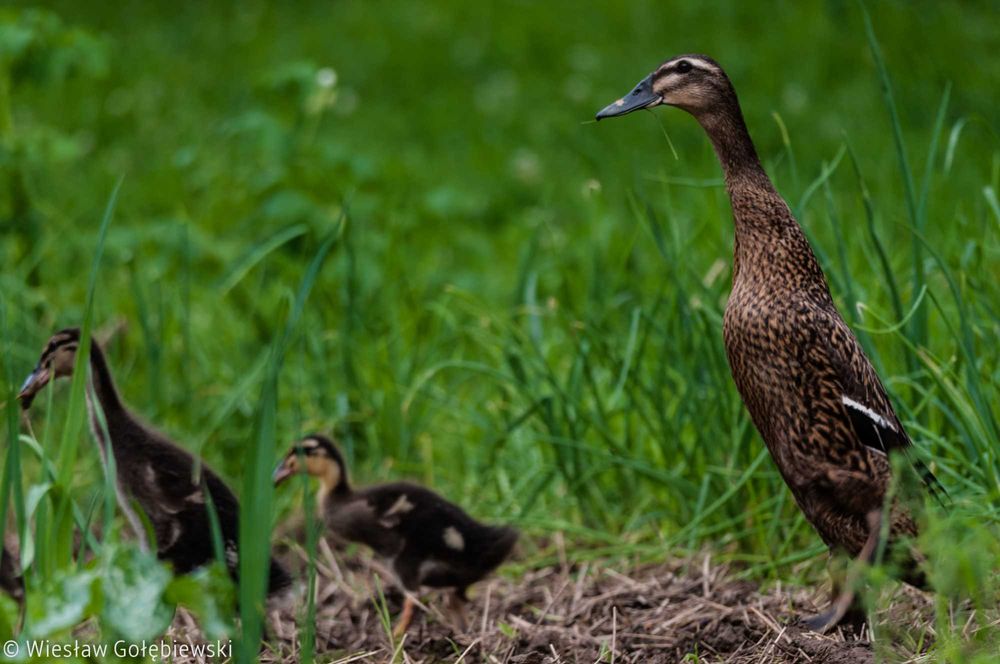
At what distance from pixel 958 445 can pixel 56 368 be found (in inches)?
112

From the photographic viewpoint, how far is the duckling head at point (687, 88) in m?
3.46

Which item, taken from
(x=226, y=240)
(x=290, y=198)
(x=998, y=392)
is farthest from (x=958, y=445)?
(x=226, y=240)

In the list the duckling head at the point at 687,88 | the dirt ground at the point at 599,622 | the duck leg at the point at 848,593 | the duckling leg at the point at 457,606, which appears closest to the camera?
the duck leg at the point at 848,593

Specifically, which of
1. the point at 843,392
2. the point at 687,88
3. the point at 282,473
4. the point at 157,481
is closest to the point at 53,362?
the point at 157,481

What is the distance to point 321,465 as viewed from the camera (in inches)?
187

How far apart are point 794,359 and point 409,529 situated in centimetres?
162

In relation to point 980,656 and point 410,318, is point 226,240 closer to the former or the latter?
point 410,318

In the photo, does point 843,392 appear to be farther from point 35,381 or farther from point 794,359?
point 35,381

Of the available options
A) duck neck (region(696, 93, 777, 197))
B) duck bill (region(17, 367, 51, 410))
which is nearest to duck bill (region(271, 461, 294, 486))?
duck bill (region(17, 367, 51, 410))

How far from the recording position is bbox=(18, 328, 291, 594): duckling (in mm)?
4168

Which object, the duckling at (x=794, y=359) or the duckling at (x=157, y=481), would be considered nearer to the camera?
the duckling at (x=794, y=359)

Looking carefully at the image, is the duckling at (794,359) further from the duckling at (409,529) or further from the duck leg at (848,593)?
the duckling at (409,529)

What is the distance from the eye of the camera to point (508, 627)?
4152 millimetres

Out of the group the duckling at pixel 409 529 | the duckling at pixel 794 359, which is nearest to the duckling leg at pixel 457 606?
the duckling at pixel 409 529
